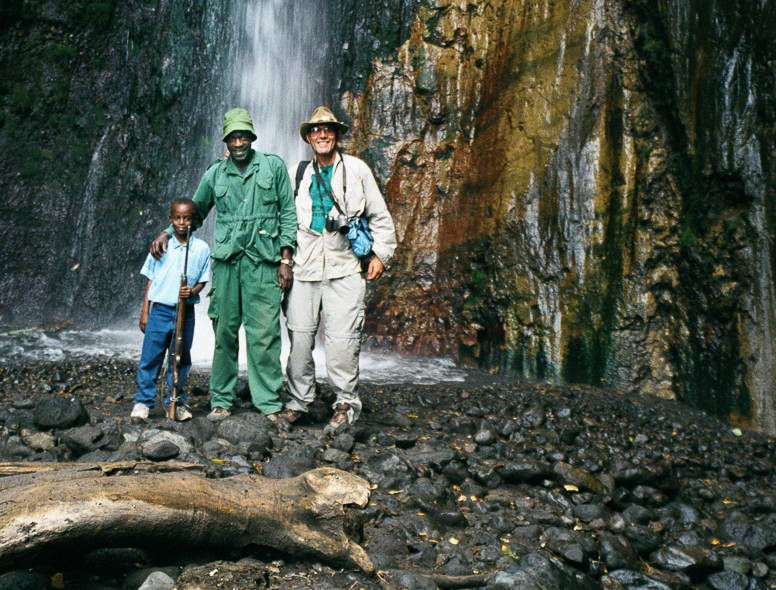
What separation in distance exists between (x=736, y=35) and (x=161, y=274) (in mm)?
6161

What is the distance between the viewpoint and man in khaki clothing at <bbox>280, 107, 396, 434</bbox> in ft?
15.3

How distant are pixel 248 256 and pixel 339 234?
679 millimetres

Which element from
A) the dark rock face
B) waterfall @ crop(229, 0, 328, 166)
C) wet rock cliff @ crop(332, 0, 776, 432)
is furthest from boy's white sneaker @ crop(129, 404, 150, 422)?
waterfall @ crop(229, 0, 328, 166)

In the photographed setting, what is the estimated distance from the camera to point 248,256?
4602 millimetres

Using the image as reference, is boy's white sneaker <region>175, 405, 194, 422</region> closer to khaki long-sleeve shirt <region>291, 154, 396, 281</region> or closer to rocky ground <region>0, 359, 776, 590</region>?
rocky ground <region>0, 359, 776, 590</region>

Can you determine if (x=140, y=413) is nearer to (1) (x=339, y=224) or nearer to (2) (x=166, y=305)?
(2) (x=166, y=305)

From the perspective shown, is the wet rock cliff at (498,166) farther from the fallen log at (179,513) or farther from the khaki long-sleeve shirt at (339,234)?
the fallen log at (179,513)

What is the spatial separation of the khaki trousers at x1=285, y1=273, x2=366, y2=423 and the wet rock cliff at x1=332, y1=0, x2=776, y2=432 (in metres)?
3.83

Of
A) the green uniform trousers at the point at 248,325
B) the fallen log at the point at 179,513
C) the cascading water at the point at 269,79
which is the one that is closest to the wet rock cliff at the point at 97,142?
the cascading water at the point at 269,79

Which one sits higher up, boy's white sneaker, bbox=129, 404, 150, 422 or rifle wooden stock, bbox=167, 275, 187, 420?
rifle wooden stock, bbox=167, 275, 187, 420

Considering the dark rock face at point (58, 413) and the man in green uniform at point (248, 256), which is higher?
the man in green uniform at point (248, 256)

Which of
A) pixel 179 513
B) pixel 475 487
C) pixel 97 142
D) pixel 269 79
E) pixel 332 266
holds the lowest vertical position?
pixel 475 487

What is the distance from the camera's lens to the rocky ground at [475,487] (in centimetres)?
279

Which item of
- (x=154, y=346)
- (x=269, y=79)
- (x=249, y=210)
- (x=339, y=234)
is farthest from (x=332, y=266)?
(x=269, y=79)
